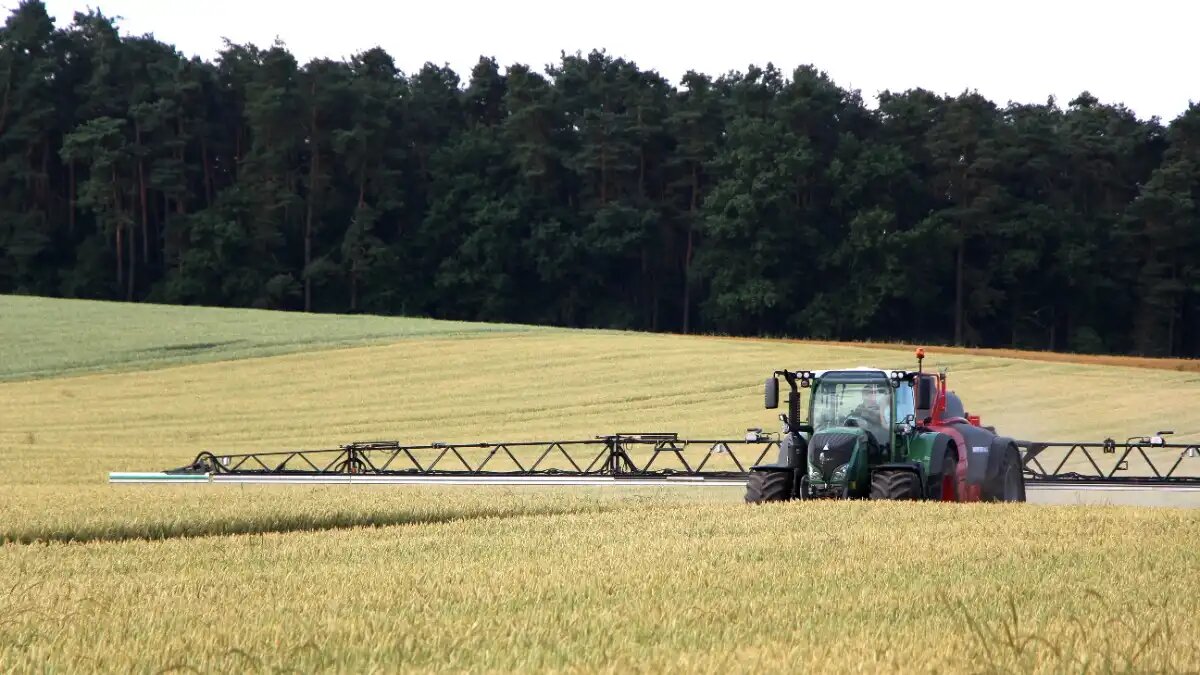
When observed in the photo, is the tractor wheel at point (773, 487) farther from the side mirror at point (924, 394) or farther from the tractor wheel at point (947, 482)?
the side mirror at point (924, 394)

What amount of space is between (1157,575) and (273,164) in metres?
68.1

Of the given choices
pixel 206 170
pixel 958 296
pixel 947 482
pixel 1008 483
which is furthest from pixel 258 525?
pixel 206 170

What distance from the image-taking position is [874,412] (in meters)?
19.3

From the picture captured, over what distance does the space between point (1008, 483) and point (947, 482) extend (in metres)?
1.98

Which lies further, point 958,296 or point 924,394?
point 958,296

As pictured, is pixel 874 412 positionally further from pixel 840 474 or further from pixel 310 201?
pixel 310 201

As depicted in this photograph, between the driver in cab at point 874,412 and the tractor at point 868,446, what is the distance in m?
0.01

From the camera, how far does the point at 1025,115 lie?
7588 cm

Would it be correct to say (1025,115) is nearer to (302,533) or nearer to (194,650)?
(302,533)

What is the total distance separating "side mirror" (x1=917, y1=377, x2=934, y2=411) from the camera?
1873cm

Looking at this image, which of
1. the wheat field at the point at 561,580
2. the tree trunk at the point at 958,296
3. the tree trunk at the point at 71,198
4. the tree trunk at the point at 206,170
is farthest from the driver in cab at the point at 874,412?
the tree trunk at the point at 206,170

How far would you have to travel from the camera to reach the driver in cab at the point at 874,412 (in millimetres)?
19250

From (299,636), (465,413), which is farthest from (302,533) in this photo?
(465,413)

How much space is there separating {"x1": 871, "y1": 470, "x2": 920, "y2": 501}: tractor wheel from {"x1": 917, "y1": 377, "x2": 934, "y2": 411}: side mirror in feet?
2.80
